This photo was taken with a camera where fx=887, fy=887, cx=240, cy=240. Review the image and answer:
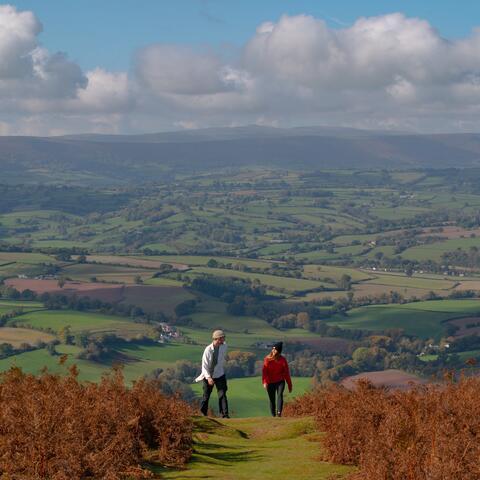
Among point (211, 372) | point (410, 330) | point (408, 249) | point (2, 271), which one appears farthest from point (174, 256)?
point (211, 372)

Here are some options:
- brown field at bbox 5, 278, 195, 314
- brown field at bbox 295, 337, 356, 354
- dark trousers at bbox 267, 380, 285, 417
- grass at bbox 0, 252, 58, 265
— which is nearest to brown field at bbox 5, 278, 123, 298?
brown field at bbox 5, 278, 195, 314

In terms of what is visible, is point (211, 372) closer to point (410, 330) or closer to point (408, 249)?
point (410, 330)

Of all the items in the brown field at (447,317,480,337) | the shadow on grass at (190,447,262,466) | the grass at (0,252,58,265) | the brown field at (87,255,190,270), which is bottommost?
the brown field at (447,317,480,337)

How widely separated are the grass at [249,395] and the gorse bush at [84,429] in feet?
124

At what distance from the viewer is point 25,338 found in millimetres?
84000

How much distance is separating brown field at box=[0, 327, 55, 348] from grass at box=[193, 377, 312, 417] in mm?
20555

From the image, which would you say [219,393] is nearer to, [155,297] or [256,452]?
[256,452]

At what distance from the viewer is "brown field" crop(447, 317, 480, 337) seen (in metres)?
93.4

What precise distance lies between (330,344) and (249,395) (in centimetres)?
3041

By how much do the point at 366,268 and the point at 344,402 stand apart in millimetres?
153457

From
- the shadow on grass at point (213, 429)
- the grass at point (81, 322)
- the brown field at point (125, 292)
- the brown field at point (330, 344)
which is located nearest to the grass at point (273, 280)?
the brown field at point (125, 292)

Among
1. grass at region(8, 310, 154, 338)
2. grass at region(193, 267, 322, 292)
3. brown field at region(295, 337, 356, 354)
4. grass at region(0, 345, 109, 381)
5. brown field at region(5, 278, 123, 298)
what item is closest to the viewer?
grass at region(0, 345, 109, 381)

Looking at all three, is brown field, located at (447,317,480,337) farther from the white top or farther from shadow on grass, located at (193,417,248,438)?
shadow on grass, located at (193,417,248,438)

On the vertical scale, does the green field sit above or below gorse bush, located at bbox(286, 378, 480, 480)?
below
